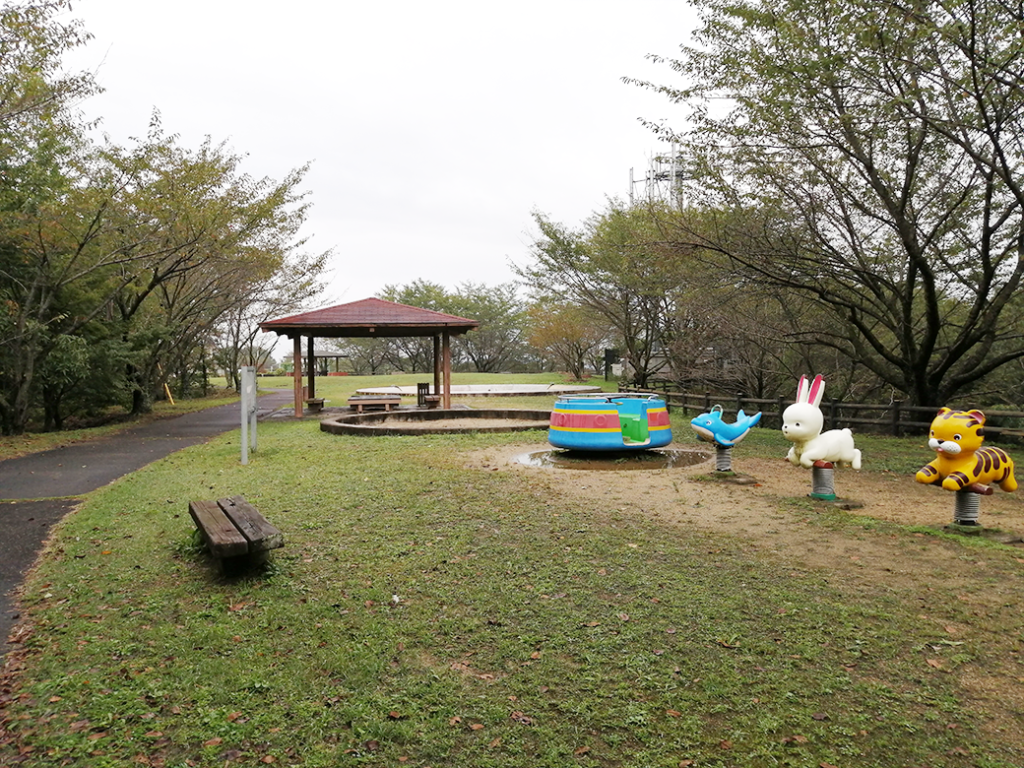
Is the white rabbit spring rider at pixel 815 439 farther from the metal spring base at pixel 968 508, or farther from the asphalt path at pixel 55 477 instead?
the asphalt path at pixel 55 477

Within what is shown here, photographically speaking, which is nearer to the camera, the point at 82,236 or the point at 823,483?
the point at 823,483

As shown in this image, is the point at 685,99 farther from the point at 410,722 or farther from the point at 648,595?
the point at 410,722

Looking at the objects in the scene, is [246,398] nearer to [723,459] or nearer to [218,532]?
[218,532]

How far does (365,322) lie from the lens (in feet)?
53.5

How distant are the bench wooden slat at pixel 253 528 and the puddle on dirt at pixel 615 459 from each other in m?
4.70

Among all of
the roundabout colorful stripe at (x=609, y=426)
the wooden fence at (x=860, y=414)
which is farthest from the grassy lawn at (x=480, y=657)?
the wooden fence at (x=860, y=414)

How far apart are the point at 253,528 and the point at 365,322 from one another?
39.9 feet

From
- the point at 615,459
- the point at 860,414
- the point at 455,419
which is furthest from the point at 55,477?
the point at 860,414

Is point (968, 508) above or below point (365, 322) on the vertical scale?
below

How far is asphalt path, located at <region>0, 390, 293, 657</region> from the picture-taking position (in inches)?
197

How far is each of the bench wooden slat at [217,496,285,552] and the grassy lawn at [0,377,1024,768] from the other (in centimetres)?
26

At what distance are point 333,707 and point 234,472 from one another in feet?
20.7

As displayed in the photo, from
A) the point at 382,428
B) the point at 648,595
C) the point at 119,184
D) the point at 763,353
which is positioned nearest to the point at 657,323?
the point at 763,353

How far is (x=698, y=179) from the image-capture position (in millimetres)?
11609
